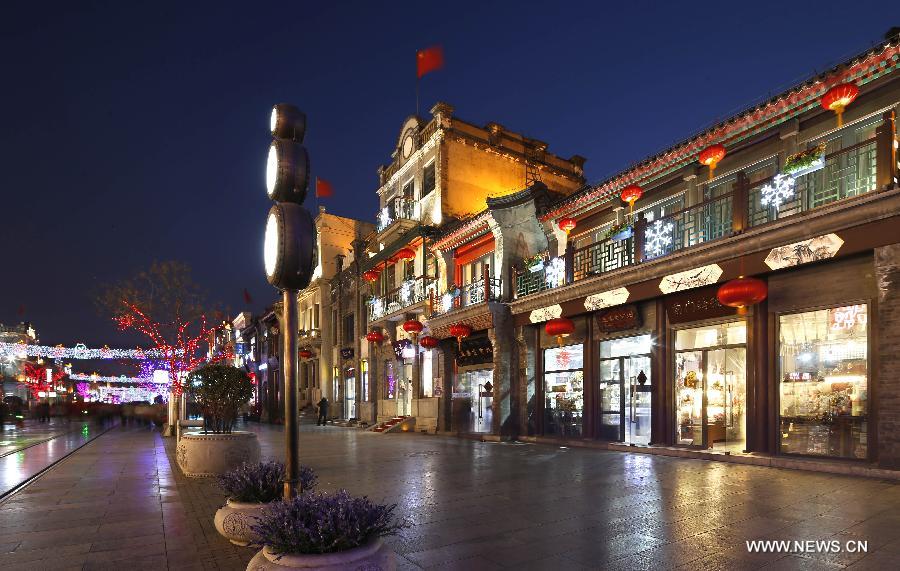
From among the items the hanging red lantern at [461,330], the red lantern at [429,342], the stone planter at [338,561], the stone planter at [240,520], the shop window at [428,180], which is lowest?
the stone planter at [240,520]

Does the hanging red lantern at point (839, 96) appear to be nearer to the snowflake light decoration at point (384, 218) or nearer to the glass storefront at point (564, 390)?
the glass storefront at point (564, 390)

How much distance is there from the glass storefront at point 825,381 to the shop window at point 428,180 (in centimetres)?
1830

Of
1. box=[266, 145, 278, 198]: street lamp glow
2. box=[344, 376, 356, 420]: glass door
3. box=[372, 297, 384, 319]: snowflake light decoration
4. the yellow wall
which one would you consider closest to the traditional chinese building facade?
box=[266, 145, 278, 198]: street lamp glow

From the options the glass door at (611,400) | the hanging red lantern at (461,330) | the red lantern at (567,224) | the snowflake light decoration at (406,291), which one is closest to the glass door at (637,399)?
the glass door at (611,400)

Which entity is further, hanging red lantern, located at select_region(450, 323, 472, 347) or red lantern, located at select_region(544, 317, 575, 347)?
hanging red lantern, located at select_region(450, 323, 472, 347)

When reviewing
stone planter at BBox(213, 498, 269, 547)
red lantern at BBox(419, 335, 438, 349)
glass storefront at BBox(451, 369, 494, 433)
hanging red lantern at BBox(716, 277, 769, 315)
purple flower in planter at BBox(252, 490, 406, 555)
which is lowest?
glass storefront at BBox(451, 369, 494, 433)

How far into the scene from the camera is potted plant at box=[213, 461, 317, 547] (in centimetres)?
602

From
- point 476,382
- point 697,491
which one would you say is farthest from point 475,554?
point 476,382

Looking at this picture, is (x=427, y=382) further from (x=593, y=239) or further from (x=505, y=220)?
(x=593, y=239)

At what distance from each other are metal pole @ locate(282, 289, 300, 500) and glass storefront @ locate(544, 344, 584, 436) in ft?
43.1

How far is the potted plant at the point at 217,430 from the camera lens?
1145 cm

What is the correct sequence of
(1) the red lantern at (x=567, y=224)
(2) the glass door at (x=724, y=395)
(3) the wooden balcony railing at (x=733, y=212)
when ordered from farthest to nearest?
1. (1) the red lantern at (x=567, y=224)
2. (2) the glass door at (x=724, y=395)
3. (3) the wooden balcony railing at (x=733, y=212)

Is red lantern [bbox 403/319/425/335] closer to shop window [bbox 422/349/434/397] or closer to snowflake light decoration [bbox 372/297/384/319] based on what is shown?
shop window [bbox 422/349/434/397]

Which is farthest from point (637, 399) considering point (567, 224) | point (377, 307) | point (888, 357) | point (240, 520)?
point (377, 307)
